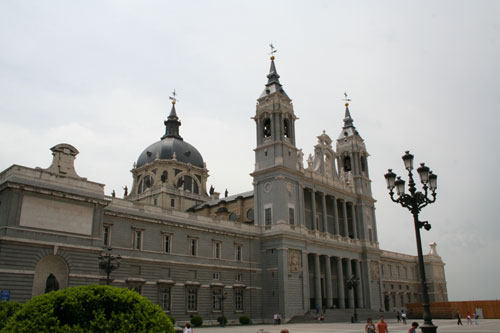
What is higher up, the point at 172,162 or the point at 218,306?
the point at 172,162

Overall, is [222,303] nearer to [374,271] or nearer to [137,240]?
[137,240]

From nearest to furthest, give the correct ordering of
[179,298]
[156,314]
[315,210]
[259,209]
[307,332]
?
[156,314], [307,332], [179,298], [259,209], [315,210]

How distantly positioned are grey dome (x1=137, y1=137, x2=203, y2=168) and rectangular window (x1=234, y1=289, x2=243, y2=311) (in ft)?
124

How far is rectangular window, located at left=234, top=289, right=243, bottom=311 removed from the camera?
44312mm

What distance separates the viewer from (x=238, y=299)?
1766 inches

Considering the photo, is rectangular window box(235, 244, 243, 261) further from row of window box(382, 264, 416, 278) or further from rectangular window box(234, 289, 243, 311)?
row of window box(382, 264, 416, 278)

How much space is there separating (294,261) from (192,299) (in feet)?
41.1

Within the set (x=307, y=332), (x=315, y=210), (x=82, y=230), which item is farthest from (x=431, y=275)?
(x=82, y=230)

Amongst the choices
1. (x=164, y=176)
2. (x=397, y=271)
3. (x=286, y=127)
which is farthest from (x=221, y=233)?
(x=397, y=271)

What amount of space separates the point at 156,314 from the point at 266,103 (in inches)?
1750

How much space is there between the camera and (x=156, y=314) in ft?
34.1

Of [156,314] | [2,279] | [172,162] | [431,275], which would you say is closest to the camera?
[156,314]

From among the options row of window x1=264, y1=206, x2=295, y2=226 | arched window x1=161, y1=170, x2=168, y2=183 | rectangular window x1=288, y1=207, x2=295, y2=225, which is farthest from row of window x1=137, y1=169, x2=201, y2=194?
rectangular window x1=288, y1=207, x2=295, y2=225

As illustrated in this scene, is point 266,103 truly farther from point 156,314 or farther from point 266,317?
point 156,314
